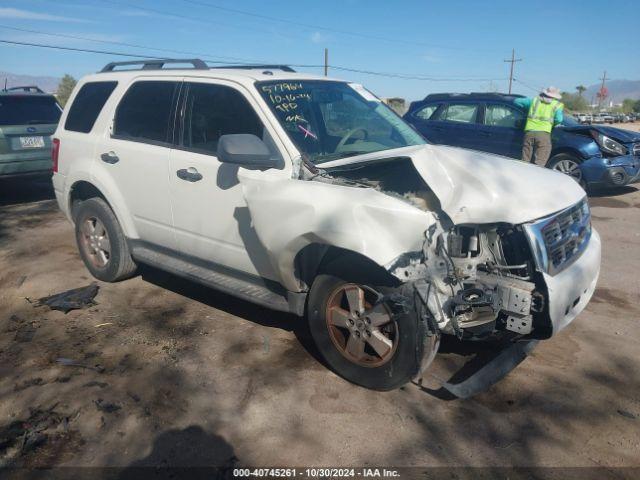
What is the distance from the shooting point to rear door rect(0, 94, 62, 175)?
8266mm

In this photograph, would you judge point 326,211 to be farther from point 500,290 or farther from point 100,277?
point 100,277

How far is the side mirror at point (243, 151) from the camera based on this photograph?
11.0 ft

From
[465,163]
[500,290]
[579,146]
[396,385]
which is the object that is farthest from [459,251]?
[579,146]

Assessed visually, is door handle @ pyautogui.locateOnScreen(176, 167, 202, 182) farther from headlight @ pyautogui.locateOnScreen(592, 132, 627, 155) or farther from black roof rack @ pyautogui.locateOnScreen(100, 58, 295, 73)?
headlight @ pyautogui.locateOnScreen(592, 132, 627, 155)

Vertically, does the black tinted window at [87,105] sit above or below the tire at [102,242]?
above

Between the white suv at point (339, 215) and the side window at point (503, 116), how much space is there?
5.43 meters

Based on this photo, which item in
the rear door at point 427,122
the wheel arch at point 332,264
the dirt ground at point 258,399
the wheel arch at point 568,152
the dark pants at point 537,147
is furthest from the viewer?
the rear door at point 427,122

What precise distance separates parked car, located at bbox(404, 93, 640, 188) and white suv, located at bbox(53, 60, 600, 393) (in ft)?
17.9

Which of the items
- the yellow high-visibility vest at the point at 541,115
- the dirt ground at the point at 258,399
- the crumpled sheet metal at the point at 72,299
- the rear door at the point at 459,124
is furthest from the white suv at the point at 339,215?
the rear door at the point at 459,124

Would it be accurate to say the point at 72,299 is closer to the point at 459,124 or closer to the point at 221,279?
the point at 221,279

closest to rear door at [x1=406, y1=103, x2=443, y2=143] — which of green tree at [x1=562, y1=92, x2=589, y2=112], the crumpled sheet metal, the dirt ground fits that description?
the dirt ground

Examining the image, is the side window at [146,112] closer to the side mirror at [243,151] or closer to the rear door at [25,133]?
the side mirror at [243,151]

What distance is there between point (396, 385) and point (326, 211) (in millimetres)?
1146

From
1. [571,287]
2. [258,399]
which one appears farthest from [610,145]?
[258,399]
